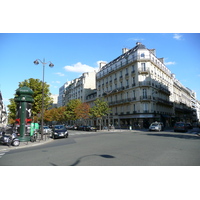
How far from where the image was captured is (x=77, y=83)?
74000 mm

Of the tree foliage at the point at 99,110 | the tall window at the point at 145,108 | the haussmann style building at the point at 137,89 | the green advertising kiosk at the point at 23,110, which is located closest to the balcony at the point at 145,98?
the haussmann style building at the point at 137,89

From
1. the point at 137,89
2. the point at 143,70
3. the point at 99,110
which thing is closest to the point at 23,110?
the point at 99,110

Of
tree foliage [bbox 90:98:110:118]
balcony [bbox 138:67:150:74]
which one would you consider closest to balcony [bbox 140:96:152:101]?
balcony [bbox 138:67:150:74]

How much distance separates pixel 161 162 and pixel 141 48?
38023 mm

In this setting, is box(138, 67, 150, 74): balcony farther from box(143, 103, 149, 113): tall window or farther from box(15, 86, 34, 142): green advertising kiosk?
box(15, 86, 34, 142): green advertising kiosk

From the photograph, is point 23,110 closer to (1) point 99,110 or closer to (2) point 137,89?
(1) point 99,110

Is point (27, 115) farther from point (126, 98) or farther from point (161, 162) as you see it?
point (126, 98)

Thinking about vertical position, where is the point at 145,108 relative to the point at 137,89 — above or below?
below

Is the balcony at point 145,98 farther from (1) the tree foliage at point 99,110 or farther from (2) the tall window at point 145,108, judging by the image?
Answer: (1) the tree foliage at point 99,110

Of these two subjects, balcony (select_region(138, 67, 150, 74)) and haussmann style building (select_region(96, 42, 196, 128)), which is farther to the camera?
balcony (select_region(138, 67, 150, 74))

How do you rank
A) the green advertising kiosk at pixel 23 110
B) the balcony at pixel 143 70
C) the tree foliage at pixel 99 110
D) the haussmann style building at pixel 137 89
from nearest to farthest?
the green advertising kiosk at pixel 23 110, the tree foliage at pixel 99 110, the haussmann style building at pixel 137 89, the balcony at pixel 143 70

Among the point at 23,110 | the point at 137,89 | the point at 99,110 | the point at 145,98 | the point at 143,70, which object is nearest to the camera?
the point at 23,110

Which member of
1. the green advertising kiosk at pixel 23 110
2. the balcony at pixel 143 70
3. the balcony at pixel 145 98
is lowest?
the green advertising kiosk at pixel 23 110

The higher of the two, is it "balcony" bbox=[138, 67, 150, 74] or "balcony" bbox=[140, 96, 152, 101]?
"balcony" bbox=[138, 67, 150, 74]
